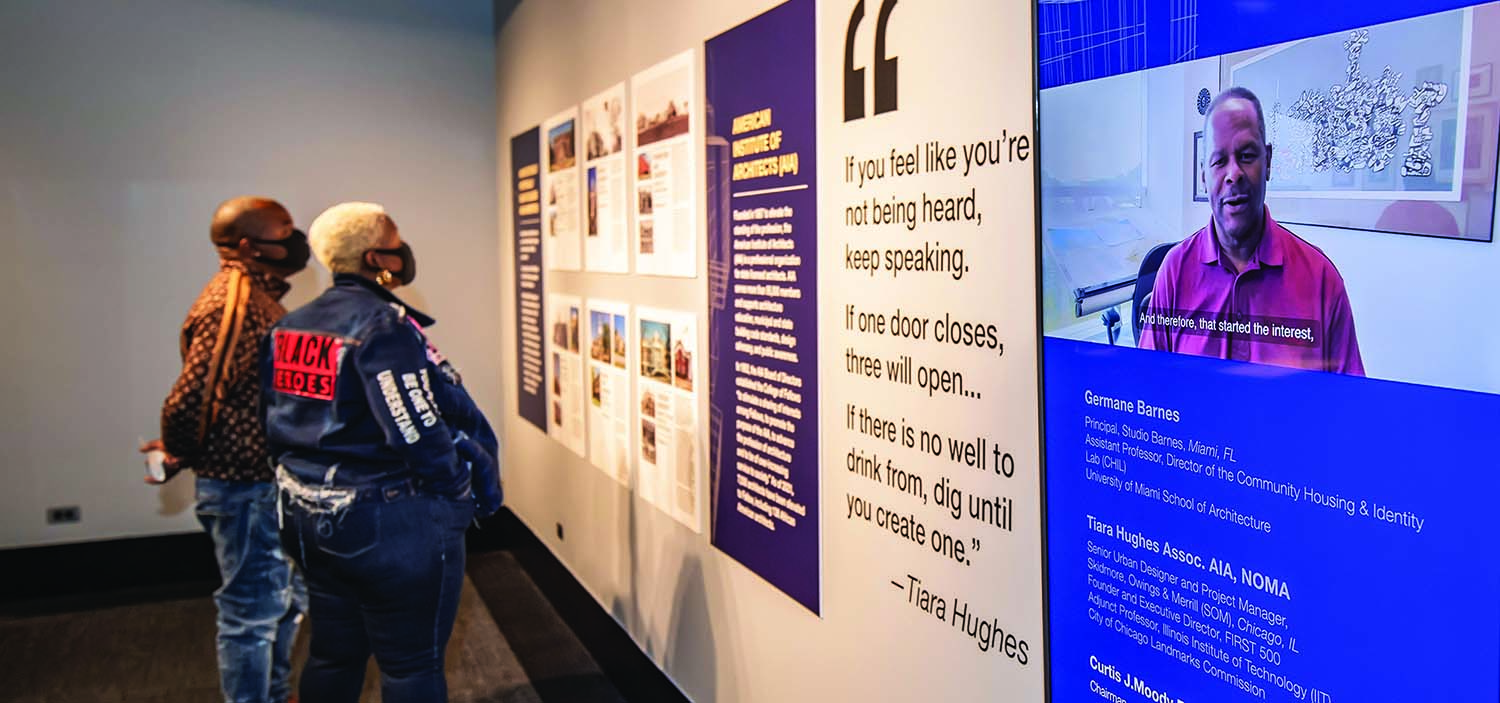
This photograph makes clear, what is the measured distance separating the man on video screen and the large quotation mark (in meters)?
0.87

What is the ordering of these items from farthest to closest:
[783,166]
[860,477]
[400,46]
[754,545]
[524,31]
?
[400,46]
[524,31]
[754,545]
[783,166]
[860,477]

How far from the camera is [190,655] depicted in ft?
12.8

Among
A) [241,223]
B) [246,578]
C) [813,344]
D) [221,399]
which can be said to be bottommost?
[246,578]

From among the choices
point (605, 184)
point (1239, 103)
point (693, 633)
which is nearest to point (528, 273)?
point (605, 184)

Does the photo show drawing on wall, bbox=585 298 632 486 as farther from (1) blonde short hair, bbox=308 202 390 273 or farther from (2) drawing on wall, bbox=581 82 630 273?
(1) blonde short hair, bbox=308 202 390 273

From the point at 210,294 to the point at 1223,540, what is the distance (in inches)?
108

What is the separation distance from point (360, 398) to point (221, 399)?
797mm

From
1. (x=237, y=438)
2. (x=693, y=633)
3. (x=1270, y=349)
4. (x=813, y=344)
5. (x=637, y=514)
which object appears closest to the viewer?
(x=1270, y=349)

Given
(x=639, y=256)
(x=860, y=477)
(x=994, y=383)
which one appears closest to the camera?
(x=994, y=383)

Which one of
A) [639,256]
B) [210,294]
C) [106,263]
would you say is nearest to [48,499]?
[106,263]

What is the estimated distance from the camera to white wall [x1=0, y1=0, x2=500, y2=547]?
4605mm

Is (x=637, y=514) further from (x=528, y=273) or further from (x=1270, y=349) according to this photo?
(x=1270, y=349)

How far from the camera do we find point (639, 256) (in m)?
3.21

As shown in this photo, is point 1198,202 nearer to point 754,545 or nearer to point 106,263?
point 754,545
